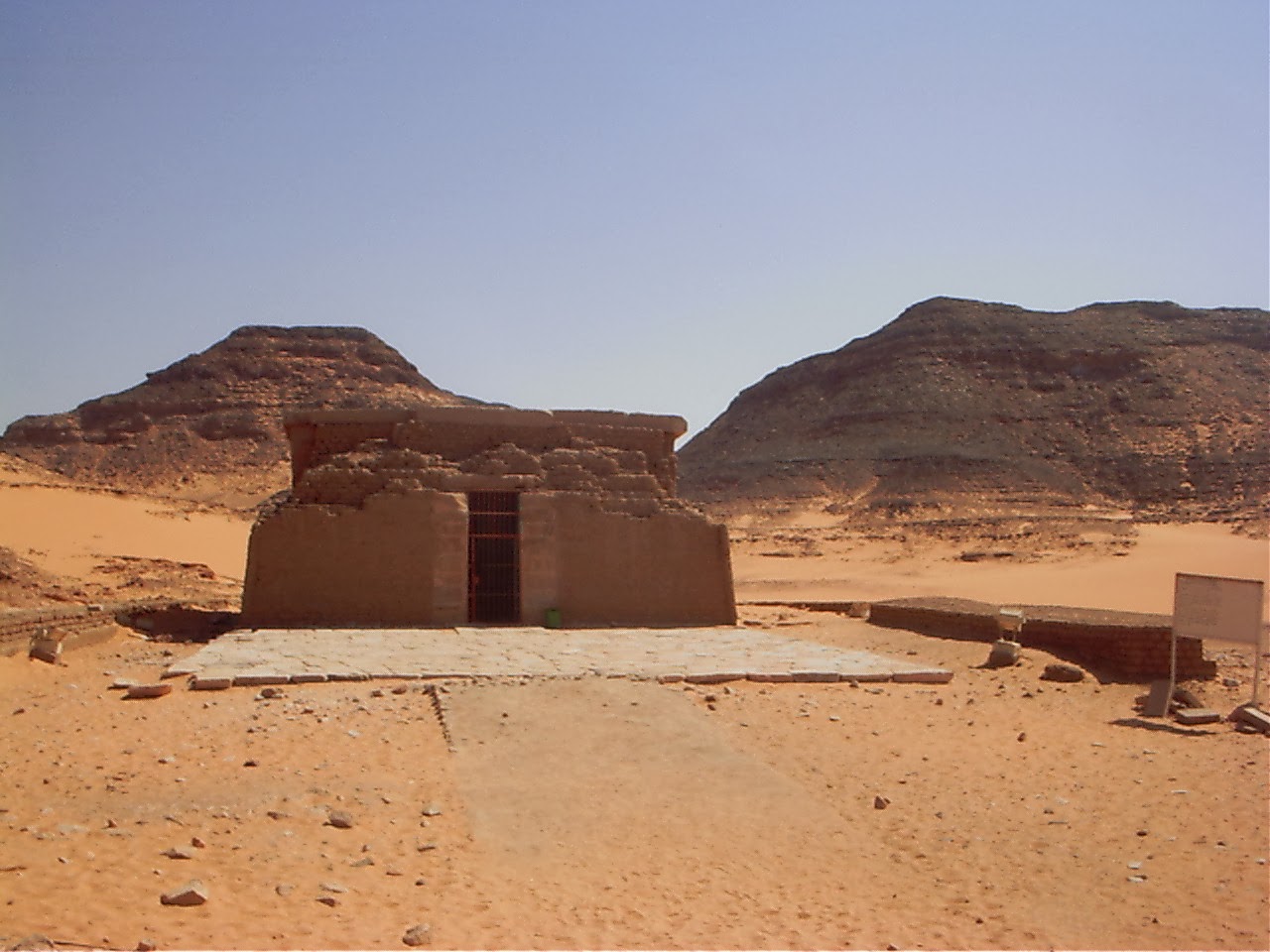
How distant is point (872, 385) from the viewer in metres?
76.2

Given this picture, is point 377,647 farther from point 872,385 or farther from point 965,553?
point 872,385

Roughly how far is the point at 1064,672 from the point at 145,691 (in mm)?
8312

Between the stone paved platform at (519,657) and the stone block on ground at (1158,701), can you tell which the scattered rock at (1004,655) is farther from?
the stone block on ground at (1158,701)

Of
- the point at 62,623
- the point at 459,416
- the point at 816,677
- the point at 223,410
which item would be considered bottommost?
the point at 816,677

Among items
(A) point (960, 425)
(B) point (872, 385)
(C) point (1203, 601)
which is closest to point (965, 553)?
(C) point (1203, 601)

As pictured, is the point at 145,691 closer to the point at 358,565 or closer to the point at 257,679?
the point at 257,679

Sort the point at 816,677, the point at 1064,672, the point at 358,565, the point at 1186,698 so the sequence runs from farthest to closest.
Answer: the point at 358,565 < the point at 1064,672 < the point at 816,677 < the point at 1186,698

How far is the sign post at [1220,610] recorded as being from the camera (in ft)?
28.1

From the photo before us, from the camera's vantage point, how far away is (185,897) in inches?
179

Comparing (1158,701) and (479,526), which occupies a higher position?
(479,526)

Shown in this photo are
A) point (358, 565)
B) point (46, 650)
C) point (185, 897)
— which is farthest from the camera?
point (358, 565)

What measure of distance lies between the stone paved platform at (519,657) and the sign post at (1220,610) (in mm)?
2227

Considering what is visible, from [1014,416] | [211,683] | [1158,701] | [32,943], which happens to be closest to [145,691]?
[211,683]

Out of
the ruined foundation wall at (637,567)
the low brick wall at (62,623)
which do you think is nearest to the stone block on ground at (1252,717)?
the ruined foundation wall at (637,567)
